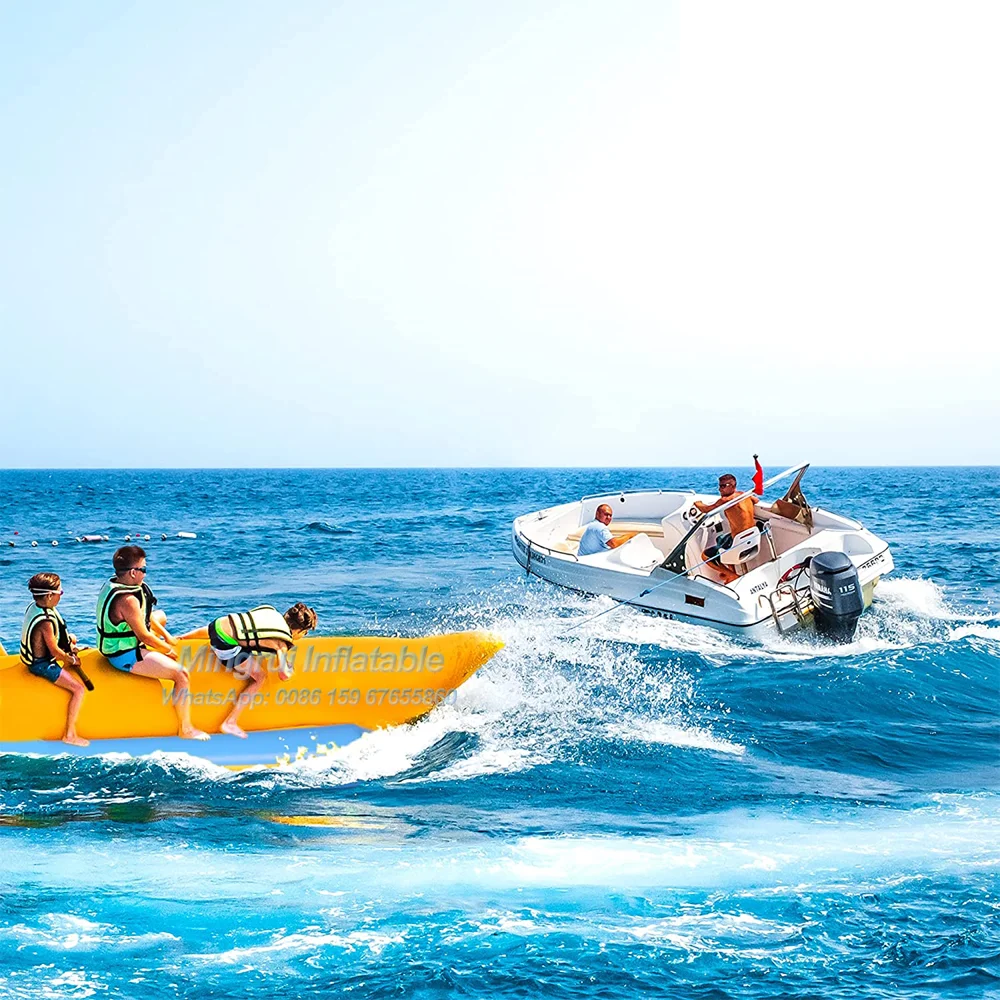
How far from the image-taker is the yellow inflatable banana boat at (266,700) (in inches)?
313

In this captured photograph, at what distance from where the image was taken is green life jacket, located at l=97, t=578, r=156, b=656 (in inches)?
305

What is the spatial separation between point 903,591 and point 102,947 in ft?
45.5

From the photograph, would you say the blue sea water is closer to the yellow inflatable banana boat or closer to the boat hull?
the yellow inflatable banana boat

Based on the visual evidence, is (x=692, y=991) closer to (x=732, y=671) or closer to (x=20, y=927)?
(x=20, y=927)

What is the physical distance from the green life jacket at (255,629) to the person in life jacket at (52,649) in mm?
1275

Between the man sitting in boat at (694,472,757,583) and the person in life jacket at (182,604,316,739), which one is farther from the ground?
the man sitting in boat at (694,472,757,583)

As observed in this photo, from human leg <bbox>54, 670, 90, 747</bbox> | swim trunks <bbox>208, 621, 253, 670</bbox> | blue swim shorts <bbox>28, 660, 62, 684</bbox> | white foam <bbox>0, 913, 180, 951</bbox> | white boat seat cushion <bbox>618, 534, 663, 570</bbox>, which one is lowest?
white foam <bbox>0, 913, 180, 951</bbox>

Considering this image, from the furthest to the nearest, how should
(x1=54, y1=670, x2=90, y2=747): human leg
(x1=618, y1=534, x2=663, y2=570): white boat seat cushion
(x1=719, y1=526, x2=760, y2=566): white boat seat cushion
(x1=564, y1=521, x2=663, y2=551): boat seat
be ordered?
(x1=564, y1=521, x2=663, y2=551): boat seat < (x1=618, y1=534, x2=663, y2=570): white boat seat cushion < (x1=719, y1=526, x2=760, y2=566): white boat seat cushion < (x1=54, y1=670, x2=90, y2=747): human leg

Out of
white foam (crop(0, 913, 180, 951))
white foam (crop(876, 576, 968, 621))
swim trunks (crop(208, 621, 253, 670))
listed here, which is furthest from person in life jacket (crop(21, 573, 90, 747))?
white foam (crop(876, 576, 968, 621))

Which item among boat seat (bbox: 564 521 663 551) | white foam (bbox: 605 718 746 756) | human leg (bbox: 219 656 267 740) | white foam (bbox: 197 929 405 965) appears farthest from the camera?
boat seat (bbox: 564 521 663 551)

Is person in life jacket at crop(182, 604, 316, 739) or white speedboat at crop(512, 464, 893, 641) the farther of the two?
white speedboat at crop(512, 464, 893, 641)

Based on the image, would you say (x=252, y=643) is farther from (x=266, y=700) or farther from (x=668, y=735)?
(x=668, y=735)

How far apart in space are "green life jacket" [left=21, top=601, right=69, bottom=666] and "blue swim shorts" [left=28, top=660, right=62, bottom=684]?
0.05 m

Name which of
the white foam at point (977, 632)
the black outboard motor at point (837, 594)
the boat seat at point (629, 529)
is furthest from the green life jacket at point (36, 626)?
the white foam at point (977, 632)
